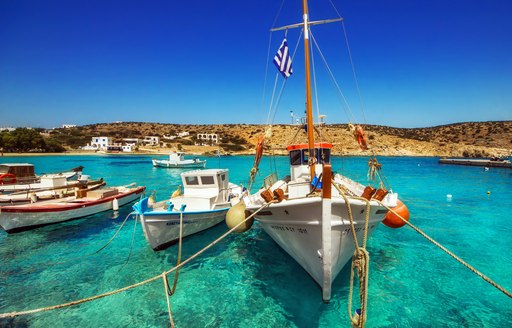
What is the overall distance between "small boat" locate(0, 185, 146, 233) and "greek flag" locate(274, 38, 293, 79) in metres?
15.8

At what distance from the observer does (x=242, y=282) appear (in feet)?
32.4

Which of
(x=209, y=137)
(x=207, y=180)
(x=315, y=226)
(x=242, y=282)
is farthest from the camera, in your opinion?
(x=209, y=137)

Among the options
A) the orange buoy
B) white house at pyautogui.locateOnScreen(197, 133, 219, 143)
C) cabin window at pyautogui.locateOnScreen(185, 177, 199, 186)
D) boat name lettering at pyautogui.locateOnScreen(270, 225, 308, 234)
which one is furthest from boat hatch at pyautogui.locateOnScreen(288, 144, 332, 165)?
white house at pyautogui.locateOnScreen(197, 133, 219, 143)

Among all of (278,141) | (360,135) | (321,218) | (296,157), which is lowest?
(321,218)

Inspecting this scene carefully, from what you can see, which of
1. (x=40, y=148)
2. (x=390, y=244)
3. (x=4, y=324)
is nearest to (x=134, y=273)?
(x=4, y=324)

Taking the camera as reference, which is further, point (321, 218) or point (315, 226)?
point (315, 226)

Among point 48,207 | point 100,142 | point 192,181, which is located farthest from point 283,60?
point 100,142

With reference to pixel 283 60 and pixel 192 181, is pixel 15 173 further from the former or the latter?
pixel 283 60

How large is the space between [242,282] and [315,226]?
4.29 meters

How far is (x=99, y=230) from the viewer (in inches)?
639

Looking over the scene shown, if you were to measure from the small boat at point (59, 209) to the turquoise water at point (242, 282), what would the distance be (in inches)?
25.5

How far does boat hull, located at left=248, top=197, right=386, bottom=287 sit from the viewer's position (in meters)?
7.28

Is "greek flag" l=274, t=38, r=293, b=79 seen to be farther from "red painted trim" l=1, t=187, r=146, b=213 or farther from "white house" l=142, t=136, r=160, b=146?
"white house" l=142, t=136, r=160, b=146

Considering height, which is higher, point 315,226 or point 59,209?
point 315,226
